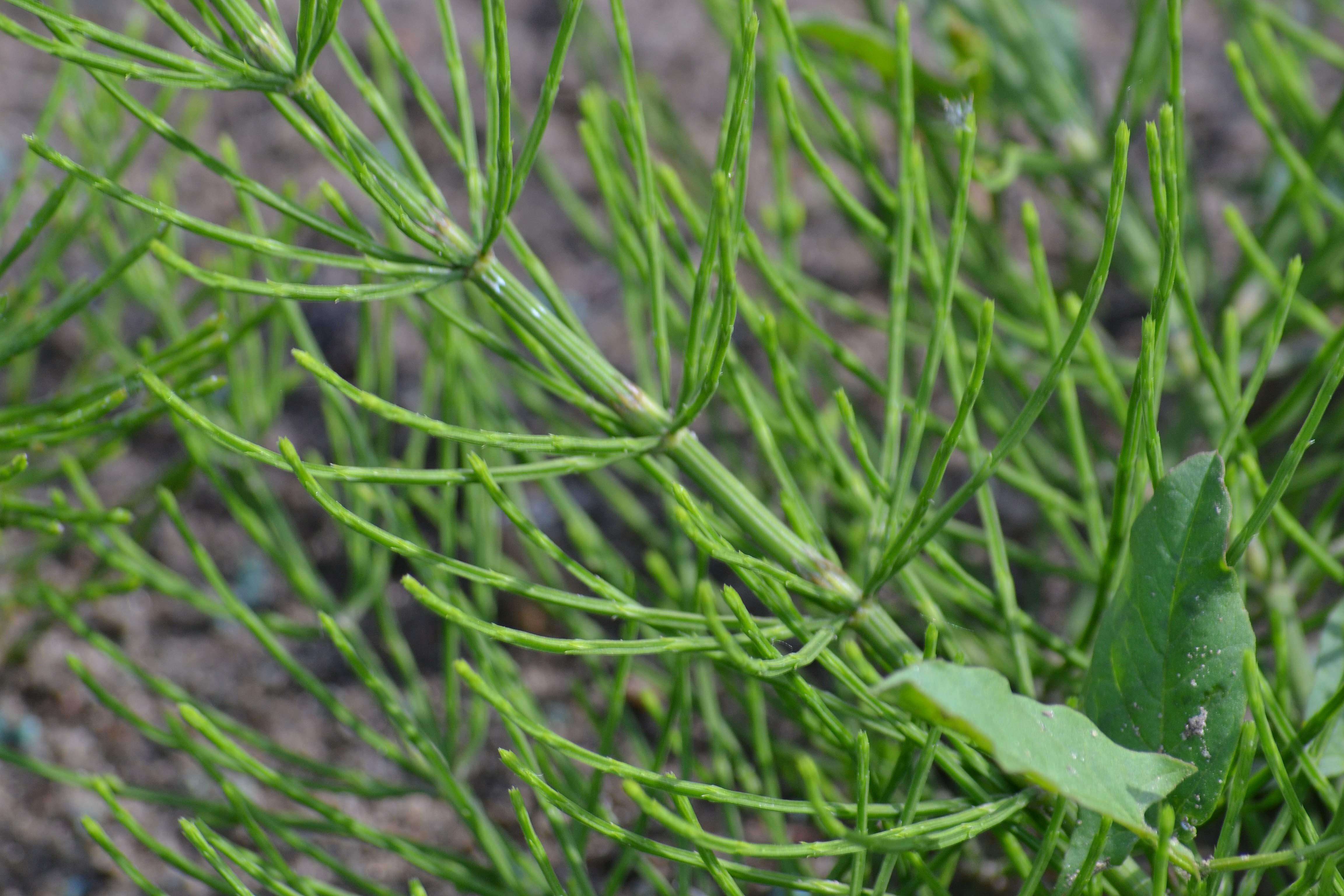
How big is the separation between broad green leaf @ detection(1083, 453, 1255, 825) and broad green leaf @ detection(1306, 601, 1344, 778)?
0.10 meters

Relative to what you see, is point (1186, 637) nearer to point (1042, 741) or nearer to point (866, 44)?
point (1042, 741)

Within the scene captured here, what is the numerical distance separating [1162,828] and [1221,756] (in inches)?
4.5

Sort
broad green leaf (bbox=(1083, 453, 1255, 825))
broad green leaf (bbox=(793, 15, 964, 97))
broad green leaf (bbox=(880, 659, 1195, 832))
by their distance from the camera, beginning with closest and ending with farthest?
broad green leaf (bbox=(880, 659, 1195, 832)) → broad green leaf (bbox=(1083, 453, 1255, 825)) → broad green leaf (bbox=(793, 15, 964, 97))

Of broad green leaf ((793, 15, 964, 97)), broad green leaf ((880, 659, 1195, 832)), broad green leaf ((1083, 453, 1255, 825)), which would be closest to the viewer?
broad green leaf ((880, 659, 1195, 832))

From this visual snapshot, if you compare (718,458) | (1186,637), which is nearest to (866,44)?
(718,458)

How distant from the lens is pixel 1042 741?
1.44 ft

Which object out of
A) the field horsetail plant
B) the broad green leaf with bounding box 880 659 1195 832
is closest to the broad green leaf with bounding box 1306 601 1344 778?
the field horsetail plant

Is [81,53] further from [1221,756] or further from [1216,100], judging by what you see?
[1216,100]

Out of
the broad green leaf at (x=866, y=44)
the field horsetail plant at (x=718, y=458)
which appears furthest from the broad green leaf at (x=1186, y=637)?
the broad green leaf at (x=866, y=44)

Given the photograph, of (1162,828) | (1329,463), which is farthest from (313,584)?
(1329,463)

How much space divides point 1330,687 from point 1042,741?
29cm

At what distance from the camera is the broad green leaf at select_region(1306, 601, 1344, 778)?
0.58 metres

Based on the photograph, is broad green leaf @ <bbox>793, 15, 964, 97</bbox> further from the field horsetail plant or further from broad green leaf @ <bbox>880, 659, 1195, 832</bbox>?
broad green leaf @ <bbox>880, 659, 1195, 832</bbox>

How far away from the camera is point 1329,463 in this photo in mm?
909
